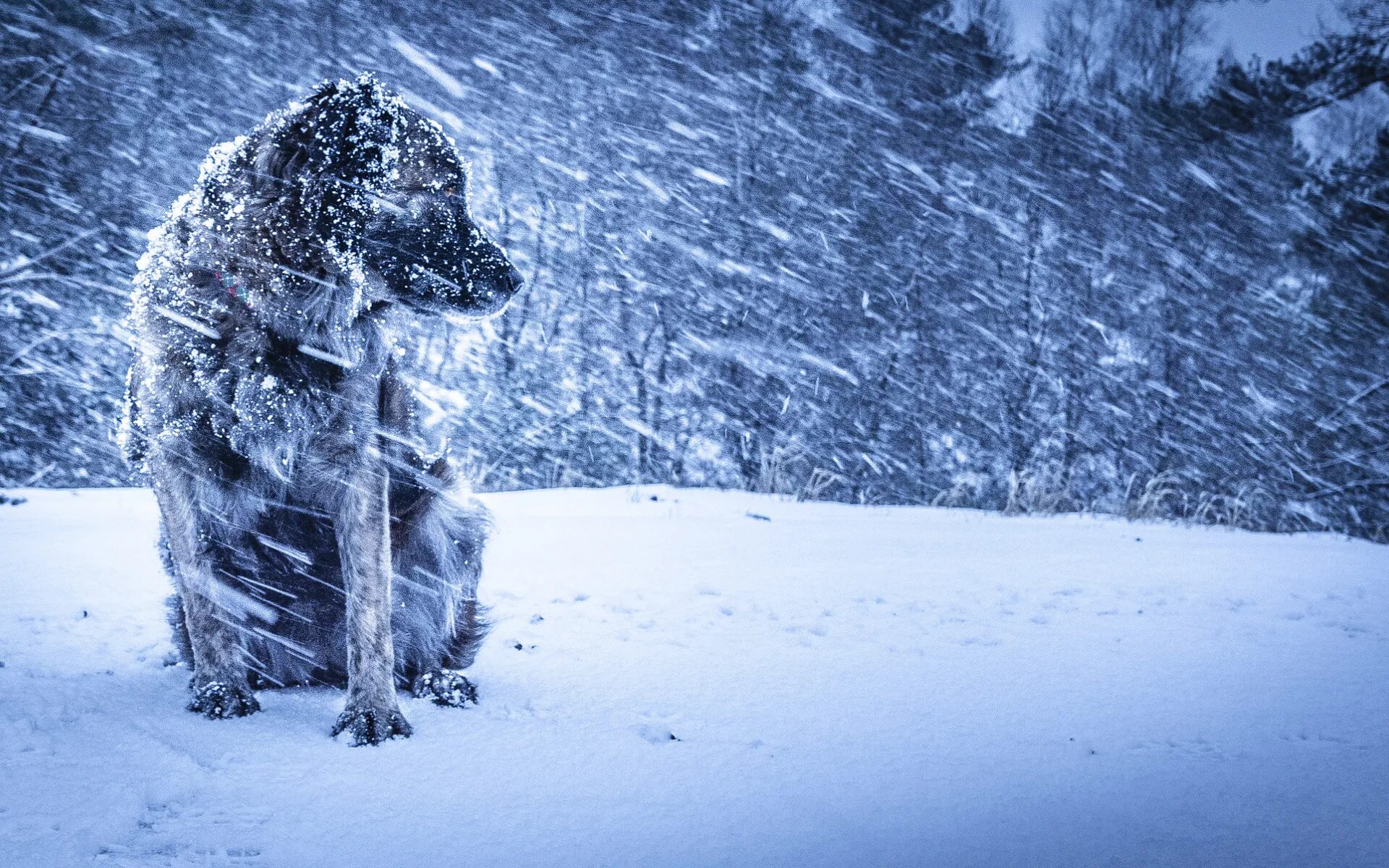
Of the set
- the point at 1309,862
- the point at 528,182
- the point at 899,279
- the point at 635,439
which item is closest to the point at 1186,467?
the point at 899,279

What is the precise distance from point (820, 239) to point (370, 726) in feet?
32.5

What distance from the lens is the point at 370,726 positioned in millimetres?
1799

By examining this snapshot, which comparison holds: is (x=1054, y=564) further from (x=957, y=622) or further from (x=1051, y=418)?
(x=1051, y=418)

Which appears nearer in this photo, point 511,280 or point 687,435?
point 511,280

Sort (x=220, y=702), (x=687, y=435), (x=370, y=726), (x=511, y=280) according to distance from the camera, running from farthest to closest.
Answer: (x=687, y=435), (x=511, y=280), (x=220, y=702), (x=370, y=726)

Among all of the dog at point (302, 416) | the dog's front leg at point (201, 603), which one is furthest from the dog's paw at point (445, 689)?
the dog's front leg at point (201, 603)

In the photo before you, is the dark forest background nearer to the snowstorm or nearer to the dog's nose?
the snowstorm

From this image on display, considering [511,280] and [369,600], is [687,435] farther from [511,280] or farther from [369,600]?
[369,600]

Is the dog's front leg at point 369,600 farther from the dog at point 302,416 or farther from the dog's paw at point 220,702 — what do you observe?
the dog's paw at point 220,702

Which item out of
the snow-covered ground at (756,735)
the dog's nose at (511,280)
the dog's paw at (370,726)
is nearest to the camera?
the snow-covered ground at (756,735)

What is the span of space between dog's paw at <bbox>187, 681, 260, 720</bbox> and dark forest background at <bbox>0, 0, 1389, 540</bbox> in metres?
5.88

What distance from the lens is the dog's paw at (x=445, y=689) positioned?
211 cm

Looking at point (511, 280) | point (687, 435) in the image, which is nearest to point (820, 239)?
point (687, 435)

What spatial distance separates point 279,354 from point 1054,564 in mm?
3848
